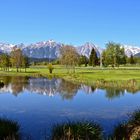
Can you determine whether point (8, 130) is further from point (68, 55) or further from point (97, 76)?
point (68, 55)

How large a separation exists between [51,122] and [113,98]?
953 inches

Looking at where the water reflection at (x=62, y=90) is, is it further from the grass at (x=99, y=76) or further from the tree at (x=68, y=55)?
the tree at (x=68, y=55)

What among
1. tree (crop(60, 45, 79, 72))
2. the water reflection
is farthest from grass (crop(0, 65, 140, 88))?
tree (crop(60, 45, 79, 72))

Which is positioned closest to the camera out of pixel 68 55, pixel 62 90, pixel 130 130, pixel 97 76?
pixel 130 130

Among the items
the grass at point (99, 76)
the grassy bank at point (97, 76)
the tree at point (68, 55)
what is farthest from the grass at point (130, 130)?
the tree at point (68, 55)

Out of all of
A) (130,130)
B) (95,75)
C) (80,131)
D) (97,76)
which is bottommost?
Answer: (130,130)

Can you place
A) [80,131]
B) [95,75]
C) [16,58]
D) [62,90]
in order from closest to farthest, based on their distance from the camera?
[80,131] → [62,90] → [95,75] → [16,58]

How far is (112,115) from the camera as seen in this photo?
36938 millimetres

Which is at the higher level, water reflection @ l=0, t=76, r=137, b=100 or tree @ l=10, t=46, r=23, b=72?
tree @ l=10, t=46, r=23, b=72

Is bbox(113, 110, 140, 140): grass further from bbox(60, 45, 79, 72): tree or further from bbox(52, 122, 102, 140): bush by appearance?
bbox(60, 45, 79, 72): tree

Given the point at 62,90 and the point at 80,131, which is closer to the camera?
the point at 80,131

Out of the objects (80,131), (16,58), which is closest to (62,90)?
(80,131)

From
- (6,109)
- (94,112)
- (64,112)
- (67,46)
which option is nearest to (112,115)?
(94,112)

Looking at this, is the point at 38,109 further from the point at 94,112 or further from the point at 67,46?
the point at 67,46
